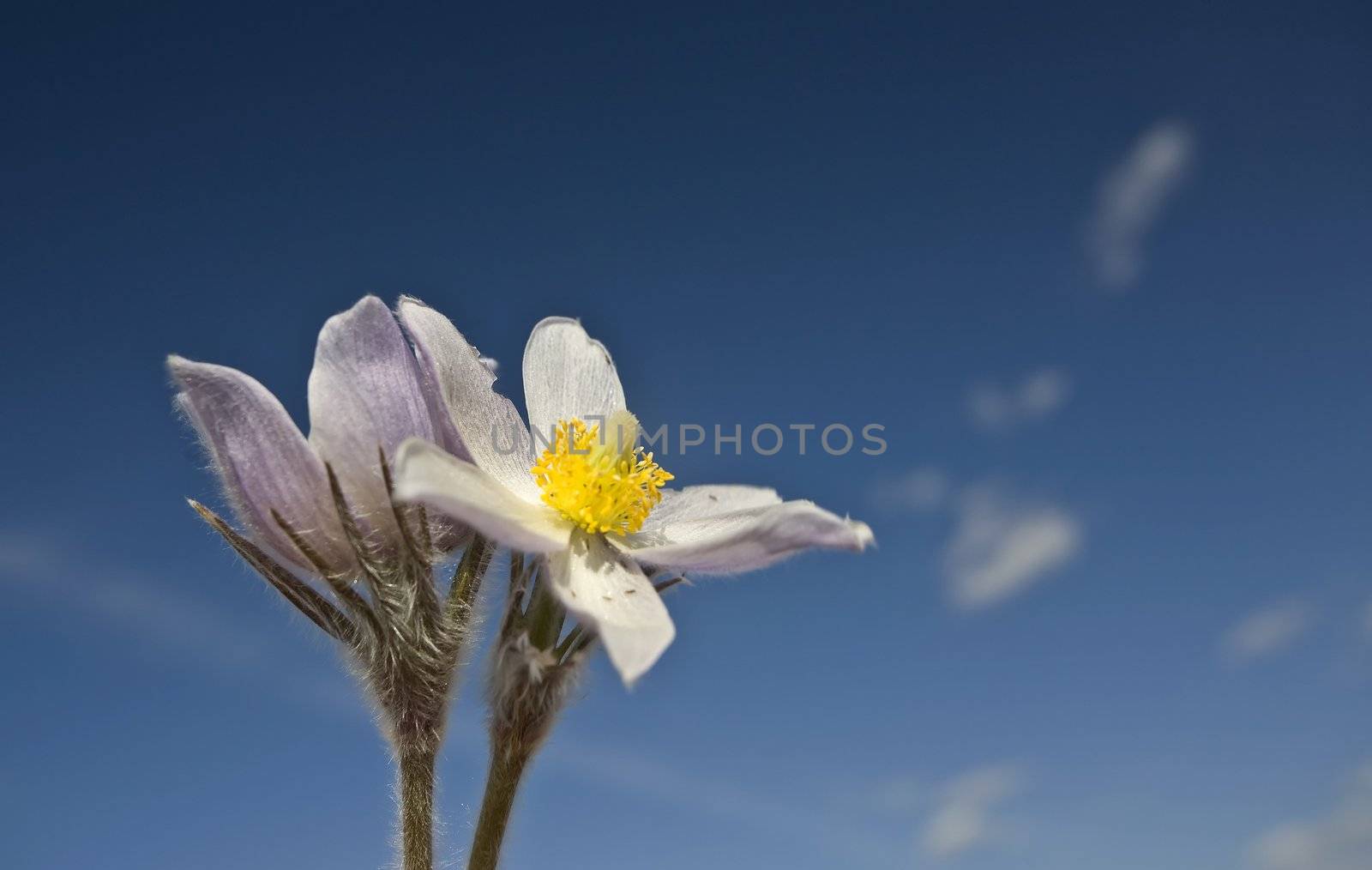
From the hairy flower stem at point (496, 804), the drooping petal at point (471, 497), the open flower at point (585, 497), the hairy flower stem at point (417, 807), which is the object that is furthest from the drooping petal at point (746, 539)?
the hairy flower stem at point (417, 807)

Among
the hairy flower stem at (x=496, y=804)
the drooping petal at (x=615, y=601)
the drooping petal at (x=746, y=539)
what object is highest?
the drooping petal at (x=746, y=539)

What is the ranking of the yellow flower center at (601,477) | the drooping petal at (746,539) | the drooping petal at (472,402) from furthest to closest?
the yellow flower center at (601,477) → the drooping petal at (472,402) → the drooping petal at (746,539)

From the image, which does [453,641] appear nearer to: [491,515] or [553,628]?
[553,628]

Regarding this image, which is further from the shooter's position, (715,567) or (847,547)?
(715,567)

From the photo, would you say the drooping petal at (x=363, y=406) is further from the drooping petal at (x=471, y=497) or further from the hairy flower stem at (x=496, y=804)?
the hairy flower stem at (x=496, y=804)

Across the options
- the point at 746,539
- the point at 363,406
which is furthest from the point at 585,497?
the point at 363,406

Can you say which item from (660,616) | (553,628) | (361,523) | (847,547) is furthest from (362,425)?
(847,547)

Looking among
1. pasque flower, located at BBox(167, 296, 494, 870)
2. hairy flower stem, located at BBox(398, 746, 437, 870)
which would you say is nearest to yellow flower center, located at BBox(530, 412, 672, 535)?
pasque flower, located at BBox(167, 296, 494, 870)
